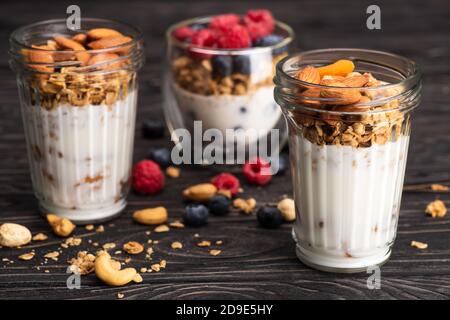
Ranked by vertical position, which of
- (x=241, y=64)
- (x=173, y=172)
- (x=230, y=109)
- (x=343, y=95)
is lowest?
(x=173, y=172)

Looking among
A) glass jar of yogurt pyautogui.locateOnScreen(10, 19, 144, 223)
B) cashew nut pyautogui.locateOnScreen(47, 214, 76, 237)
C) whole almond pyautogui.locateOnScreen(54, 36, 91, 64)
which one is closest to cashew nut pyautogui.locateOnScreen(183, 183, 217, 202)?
glass jar of yogurt pyautogui.locateOnScreen(10, 19, 144, 223)

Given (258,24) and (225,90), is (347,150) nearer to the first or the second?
(225,90)

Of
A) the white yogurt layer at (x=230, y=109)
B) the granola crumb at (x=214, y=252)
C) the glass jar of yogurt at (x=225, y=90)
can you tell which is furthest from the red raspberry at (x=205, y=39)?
the granola crumb at (x=214, y=252)

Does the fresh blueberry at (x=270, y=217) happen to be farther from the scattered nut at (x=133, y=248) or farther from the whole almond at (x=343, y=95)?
the whole almond at (x=343, y=95)

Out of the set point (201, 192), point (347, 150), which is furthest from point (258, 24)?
point (347, 150)

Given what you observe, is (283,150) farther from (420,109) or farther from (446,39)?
(446,39)

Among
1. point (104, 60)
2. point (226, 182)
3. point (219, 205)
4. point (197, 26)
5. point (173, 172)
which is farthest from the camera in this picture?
point (197, 26)
